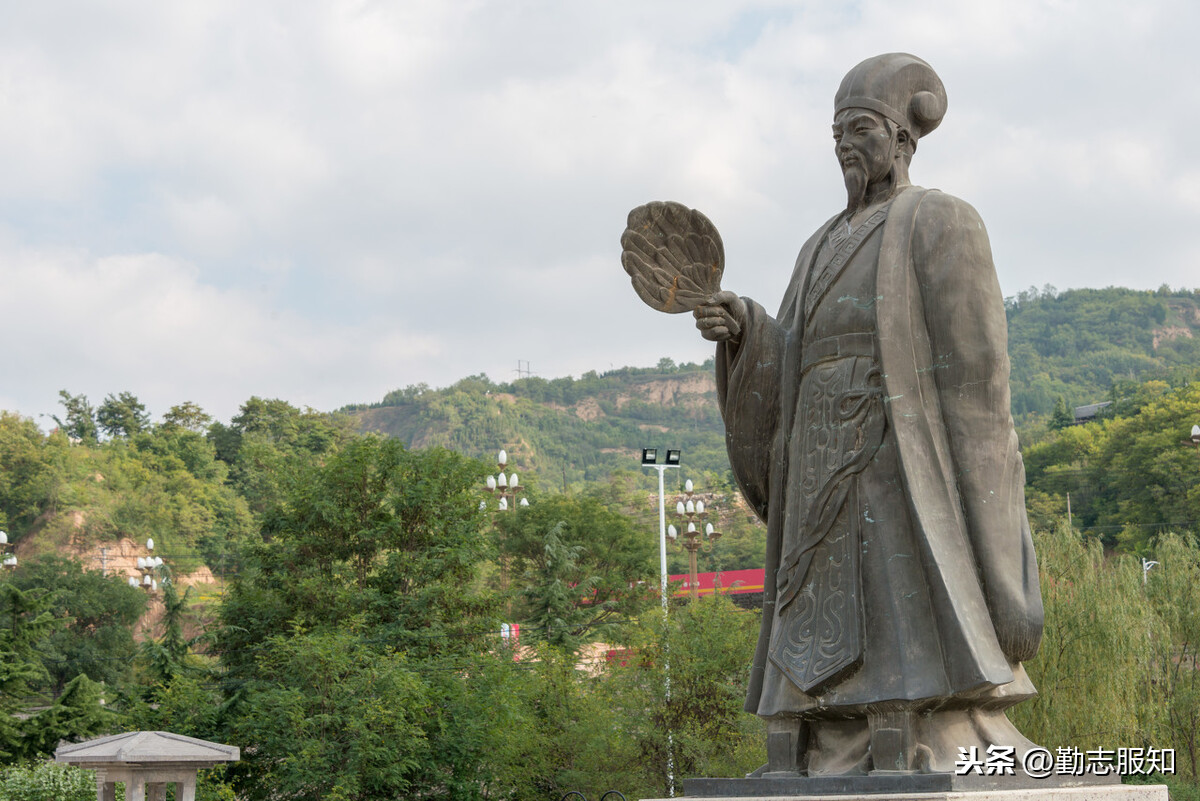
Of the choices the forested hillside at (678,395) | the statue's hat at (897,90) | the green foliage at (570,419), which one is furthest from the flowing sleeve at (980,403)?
the green foliage at (570,419)

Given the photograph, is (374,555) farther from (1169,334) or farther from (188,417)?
(1169,334)

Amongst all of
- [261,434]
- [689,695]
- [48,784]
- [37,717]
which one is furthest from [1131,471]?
[261,434]

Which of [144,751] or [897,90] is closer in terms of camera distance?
[897,90]

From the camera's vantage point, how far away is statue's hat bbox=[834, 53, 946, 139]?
623 centimetres

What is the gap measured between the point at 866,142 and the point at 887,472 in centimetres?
163

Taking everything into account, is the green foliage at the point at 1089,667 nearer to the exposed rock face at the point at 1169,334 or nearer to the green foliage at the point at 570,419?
the green foliage at the point at 570,419

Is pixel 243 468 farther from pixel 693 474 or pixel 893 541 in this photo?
pixel 893 541

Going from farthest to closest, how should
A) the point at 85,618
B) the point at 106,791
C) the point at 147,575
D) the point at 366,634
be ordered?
the point at 85,618, the point at 147,575, the point at 366,634, the point at 106,791

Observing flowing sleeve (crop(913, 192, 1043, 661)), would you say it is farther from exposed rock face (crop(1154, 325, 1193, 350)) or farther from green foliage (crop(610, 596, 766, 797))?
exposed rock face (crop(1154, 325, 1193, 350))

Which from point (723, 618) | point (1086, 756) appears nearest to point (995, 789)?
point (1086, 756)

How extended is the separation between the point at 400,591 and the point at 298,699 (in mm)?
5393

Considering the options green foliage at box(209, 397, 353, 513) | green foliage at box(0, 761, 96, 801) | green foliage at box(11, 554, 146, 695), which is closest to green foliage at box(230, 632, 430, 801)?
green foliage at box(0, 761, 96, 801)

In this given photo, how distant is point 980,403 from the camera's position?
19.2 feet

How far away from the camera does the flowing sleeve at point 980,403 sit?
5676mm
